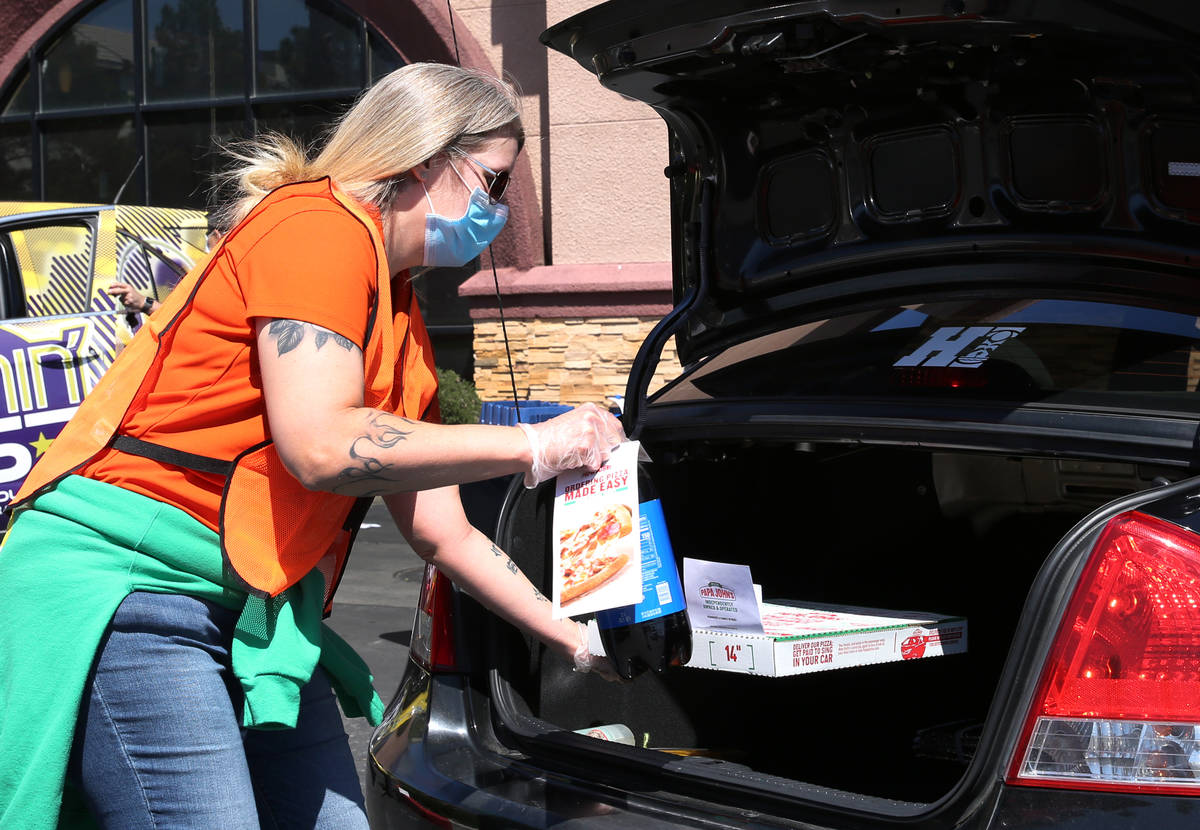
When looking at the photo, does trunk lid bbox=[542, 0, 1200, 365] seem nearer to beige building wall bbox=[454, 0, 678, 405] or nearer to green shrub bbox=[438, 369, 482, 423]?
beige building wall bbox=[454, 0, 678, 405]

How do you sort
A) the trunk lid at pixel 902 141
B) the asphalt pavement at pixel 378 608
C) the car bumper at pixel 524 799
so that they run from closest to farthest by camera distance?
the car bumper at pixel 524 799, the trunk lid at pixel 902 141, the asphalt pavement at pixel 378 608

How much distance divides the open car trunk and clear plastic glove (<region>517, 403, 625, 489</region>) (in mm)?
459

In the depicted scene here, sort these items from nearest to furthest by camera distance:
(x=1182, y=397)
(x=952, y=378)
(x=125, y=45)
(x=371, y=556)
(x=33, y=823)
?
(x=33, y=823), (x=1182, y=397), (x=952, y=378), (x=371, y=556), (x=125, y=45)

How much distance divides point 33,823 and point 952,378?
5.77 feet

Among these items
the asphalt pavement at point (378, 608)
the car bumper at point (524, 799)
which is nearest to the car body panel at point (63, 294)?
the asphalt pavement at point (378, 608)

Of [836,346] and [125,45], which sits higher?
[125,45]

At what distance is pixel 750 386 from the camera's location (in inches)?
106

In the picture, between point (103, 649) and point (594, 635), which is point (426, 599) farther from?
point (103, 649)

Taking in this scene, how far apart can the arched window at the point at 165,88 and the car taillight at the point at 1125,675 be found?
11.0m

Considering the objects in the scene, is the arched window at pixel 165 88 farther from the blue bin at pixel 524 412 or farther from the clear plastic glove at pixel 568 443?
the clear plastic glove at pixel 568 443

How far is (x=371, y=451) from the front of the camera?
186cm

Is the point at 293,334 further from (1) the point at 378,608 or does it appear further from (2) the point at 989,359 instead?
(1) the point at 378,608

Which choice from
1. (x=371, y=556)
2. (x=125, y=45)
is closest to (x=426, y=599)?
(x=371, y=556)

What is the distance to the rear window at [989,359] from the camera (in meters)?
2.33
